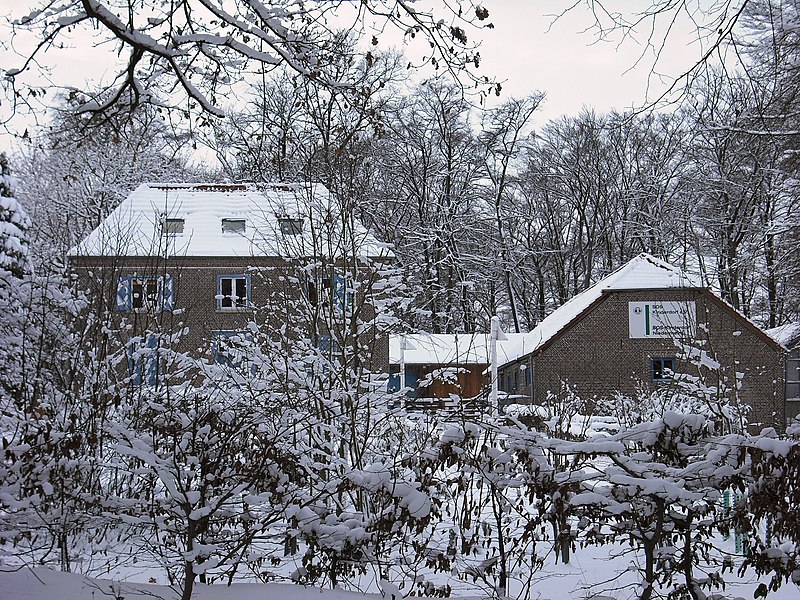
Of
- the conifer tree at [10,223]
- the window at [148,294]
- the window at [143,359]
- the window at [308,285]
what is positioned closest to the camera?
the window at [308,285]

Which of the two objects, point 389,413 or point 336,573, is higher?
point 389,413

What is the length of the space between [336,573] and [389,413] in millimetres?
2007

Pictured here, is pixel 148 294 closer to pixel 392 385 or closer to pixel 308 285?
pixel 308 285

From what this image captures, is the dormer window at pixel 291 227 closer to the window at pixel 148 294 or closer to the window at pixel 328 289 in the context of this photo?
the window at pixel 328 289

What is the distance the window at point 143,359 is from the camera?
920 cm

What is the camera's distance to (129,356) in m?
9.76

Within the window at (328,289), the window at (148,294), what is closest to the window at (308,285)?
the window at (328,289)

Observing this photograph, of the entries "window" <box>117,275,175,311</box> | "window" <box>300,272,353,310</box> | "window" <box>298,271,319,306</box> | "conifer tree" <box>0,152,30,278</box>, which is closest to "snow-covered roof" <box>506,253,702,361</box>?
"conifer tree" <box>0,152,30,278</box>

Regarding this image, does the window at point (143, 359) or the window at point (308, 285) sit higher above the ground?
the window at point (308, 285)

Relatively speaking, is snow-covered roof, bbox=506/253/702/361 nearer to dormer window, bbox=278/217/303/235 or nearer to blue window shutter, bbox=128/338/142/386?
dormer window, bbox=278/217/303/235

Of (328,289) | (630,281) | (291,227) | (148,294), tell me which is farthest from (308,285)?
(630,281)

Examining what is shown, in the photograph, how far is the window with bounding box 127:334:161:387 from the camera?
9203 millimetres

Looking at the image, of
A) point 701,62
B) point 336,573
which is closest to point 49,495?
point 336,573

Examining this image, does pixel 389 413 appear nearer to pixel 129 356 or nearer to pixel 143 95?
pixel 143 95
